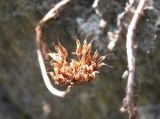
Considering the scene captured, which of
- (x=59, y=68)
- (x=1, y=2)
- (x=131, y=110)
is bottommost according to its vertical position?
(x=131, y=110)

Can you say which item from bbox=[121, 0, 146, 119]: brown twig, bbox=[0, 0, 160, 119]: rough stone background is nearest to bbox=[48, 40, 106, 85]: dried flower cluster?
bbox=[121, 0, 146, 119]: brown twig

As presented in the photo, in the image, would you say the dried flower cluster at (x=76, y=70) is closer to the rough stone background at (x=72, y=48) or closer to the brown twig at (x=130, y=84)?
the brown twig at (x=130, y=84)

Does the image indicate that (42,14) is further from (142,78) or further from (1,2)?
(142,78)

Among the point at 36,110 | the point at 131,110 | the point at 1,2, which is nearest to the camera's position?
the point at 131,110

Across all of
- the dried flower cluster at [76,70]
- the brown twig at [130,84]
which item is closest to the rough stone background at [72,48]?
the brown twig at [130,84]

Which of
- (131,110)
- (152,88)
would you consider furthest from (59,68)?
(152,88)

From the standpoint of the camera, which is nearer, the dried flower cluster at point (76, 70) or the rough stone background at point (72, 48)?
the dried flower cluster at point (76, 70)

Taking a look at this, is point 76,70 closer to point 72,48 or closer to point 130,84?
point 130,84

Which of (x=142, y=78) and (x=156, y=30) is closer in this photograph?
(x=156, y=30)
